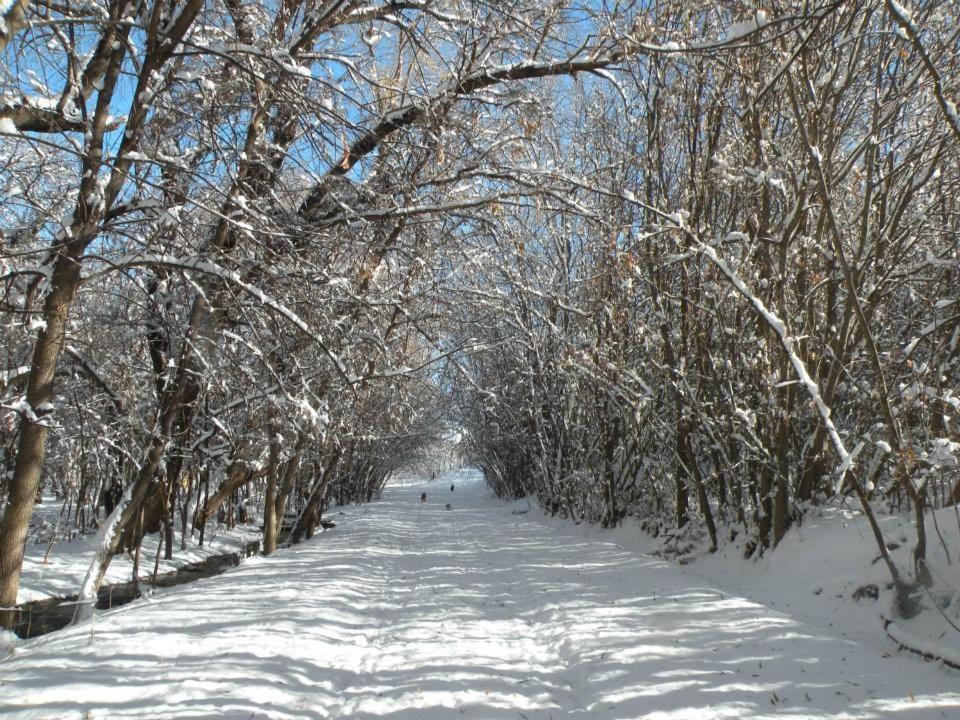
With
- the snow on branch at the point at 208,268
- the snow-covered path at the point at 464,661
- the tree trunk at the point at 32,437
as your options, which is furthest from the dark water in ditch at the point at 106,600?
the snow on branch at the point at 208,268

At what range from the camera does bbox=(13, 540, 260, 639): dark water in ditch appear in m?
8.20

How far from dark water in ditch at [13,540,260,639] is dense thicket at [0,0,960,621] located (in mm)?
1745

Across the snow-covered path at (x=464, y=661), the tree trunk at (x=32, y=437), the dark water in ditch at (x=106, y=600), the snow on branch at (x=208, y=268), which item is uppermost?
the snow on branch at (x=208, y=268)

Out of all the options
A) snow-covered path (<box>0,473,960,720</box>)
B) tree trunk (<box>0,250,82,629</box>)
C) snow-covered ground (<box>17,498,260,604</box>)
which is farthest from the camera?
snow-covered ground (<box>17,498,260,604</box>)

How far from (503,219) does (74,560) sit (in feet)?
39.7

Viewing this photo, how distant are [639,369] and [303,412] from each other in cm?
663

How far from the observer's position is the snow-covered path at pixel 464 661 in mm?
3562

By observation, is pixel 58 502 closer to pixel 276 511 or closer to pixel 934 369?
pixel 276 511

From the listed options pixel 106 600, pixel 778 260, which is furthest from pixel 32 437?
pixel 778 260

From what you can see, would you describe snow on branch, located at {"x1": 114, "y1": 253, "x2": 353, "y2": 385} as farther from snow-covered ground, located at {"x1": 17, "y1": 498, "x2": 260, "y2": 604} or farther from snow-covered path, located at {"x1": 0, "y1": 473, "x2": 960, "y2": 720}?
snow-covered ground, located at {"x1": 17, "y1": 498, "x2": 260, "y2": 604}

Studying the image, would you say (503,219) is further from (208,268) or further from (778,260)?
(778,260)

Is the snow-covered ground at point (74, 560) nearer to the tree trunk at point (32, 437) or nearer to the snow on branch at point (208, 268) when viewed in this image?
the tree trunk at point (32, 437)

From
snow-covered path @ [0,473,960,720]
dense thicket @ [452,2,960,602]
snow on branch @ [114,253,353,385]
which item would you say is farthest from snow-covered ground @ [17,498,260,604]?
dense thicket @ [452,2,960,602]

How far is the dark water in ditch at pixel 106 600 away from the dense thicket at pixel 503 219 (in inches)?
68.7
